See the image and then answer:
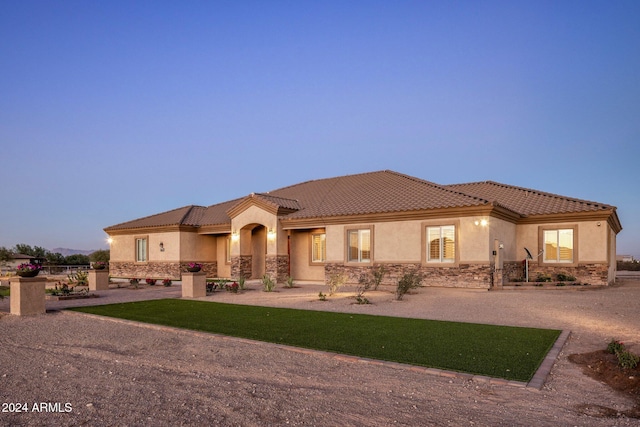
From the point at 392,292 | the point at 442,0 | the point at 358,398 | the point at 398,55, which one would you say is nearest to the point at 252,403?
the point at 358,398

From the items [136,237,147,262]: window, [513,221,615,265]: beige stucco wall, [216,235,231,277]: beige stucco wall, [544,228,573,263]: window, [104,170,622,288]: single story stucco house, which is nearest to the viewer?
[104,170,622,288]: single story stucco house

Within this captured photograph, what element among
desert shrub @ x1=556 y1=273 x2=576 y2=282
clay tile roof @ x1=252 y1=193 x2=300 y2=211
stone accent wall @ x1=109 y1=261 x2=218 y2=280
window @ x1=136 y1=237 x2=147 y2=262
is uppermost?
clay tile roof @ x1=252 y1=193 x2=300 y2=211

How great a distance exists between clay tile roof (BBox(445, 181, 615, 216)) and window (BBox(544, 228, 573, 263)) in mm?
1094

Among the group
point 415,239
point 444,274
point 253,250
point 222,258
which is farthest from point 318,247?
point 222,258

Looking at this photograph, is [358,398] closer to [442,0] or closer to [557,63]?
[442,0]

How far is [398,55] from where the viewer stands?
23.3m

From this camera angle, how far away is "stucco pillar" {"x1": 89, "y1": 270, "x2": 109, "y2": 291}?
21031mm

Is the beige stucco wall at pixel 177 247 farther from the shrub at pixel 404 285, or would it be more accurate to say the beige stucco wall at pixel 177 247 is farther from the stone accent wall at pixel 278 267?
the shrub at pixel 404 285

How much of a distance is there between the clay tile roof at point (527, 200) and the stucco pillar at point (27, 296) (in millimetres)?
19771

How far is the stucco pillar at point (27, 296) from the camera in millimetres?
12250

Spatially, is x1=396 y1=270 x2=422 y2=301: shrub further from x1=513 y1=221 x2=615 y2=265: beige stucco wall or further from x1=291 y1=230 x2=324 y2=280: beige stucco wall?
x1=513 y1=221 x2=615 y2=265: beige stucco wall

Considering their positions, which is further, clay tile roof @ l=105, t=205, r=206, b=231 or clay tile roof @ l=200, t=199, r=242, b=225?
clay tile roof @ l=105, t=205, r=206, b=231

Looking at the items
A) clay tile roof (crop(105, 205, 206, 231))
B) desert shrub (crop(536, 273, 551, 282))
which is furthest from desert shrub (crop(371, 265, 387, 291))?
clay tile roof (crop(105, 205, 206, 231))

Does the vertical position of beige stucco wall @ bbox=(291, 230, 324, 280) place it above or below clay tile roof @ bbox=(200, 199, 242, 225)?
below
